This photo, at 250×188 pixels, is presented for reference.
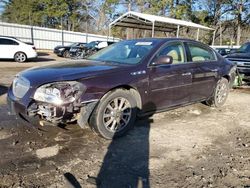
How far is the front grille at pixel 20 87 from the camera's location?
415 centimetres

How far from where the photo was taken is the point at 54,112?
3.89 m

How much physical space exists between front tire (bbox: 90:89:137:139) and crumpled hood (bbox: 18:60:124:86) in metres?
0.41

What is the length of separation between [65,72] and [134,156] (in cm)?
157

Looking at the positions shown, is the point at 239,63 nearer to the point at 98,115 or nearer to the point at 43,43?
the point at 98,115

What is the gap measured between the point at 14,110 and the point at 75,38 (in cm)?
3102

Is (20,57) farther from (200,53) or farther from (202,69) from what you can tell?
(202,69)

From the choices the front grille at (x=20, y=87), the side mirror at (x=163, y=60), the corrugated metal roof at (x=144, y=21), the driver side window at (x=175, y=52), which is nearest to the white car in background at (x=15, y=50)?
the corrugated metal roof at (x=144, y=21)

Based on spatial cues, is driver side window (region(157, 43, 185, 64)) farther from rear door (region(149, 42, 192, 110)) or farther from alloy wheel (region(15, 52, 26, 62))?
alloy wheel (region(15, 52, 26, 62))

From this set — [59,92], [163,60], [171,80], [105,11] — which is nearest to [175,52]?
[171,80]

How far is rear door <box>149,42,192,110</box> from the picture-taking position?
498cm

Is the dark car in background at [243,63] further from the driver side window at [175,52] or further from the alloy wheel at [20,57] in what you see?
the alloy wheel at [20,57]

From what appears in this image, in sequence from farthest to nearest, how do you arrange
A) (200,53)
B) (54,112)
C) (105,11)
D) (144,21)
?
(105,11) → (144,21) → (200,53) → (54,112)

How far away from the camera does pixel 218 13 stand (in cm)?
4169

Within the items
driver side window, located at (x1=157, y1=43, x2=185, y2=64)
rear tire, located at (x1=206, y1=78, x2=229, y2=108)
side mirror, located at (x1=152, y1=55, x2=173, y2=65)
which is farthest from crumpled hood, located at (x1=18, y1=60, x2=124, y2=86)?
rear tire, located at (x1=206, y1=78, x2=229, y2=108)
